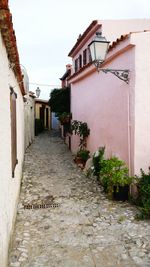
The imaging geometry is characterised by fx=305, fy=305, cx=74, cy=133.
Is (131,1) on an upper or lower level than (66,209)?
upper

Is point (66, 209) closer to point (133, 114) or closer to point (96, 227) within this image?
point (96, 227)

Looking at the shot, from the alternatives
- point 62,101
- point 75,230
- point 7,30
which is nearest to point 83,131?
point 62,101

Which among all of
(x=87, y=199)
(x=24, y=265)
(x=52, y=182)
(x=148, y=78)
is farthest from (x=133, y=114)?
(x=24, y=265)

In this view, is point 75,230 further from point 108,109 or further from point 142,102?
point 108,109

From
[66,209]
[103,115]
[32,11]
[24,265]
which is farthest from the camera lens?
[103,115]

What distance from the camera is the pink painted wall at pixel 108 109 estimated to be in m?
7.90

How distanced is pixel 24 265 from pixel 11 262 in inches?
8.6

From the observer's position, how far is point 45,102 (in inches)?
1156

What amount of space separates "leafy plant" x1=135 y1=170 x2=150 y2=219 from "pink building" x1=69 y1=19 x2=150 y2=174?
0.51m

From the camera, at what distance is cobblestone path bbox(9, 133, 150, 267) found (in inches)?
188

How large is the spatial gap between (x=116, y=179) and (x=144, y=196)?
923mm

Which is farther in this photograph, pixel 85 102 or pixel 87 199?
pixel 85 102

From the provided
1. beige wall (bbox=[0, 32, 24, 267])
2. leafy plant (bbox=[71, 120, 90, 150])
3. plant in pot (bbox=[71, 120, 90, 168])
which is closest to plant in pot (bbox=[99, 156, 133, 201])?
beige wall (bbox=[0, 32, 24, 267])

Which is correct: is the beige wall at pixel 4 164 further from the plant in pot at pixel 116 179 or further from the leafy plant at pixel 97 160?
the leafy plant at pixel 97 160
